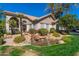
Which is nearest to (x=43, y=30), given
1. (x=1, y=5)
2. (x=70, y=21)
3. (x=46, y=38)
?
(x=46, y=38)

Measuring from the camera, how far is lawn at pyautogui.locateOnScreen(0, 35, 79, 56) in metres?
4.91

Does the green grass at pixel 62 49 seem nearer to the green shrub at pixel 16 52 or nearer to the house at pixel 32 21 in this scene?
the green shrub at pixel 16 52

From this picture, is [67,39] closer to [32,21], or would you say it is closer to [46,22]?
[46,22]

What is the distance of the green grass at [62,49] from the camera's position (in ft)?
16.1

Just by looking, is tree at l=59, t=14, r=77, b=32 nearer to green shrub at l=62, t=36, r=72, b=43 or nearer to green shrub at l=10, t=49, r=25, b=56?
green shrub at l=62, t=36, r=72, b=43

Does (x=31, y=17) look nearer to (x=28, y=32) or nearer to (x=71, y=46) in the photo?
A: (x=28, y=32)

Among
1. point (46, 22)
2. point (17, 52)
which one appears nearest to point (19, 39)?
point (17, 52)

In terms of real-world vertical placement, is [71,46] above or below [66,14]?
below

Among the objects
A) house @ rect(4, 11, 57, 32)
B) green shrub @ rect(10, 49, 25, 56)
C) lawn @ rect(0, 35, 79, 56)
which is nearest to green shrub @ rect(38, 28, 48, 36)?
house @ rect(4, 11, 57, 32)

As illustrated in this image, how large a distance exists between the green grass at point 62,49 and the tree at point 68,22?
164 mm

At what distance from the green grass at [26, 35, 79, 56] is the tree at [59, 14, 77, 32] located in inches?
6.5

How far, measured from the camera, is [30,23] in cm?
499

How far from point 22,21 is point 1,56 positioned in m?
0.65

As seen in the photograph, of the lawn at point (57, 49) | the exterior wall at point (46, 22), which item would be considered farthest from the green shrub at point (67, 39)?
the exterior wall at point (46, 22)
